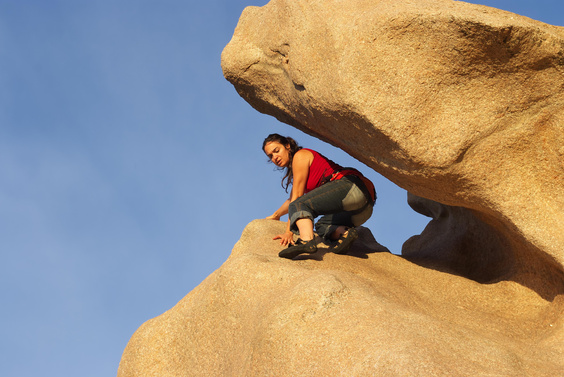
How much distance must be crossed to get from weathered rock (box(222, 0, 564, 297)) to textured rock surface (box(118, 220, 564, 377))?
794mm

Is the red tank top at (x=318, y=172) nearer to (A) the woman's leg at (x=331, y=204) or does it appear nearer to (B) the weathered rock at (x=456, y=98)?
(A) the woman's leg at (x=331, y=204)

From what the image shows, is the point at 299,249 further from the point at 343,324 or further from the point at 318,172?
the point at 343,324

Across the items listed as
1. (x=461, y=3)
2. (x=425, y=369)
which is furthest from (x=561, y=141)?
(x=425, y=369)

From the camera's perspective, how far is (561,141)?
487 centimetres

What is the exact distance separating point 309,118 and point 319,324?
2.34 meters

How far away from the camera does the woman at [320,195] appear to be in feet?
18.3

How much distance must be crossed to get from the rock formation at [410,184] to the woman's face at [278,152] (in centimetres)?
47

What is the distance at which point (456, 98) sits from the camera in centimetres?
477

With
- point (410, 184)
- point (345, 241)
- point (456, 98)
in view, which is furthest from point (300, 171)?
point (456, 98)

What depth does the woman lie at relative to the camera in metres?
5.59

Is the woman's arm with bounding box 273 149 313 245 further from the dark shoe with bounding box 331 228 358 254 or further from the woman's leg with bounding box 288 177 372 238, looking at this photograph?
the dark shoe with bounding box 331 228 358 254

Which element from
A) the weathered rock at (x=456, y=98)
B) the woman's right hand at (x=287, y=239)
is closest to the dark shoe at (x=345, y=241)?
the woman's right hand at (x=287, y=239)

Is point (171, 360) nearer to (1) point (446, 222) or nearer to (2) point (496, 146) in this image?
(2) point (496, 146)

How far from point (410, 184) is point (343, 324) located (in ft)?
5.93
